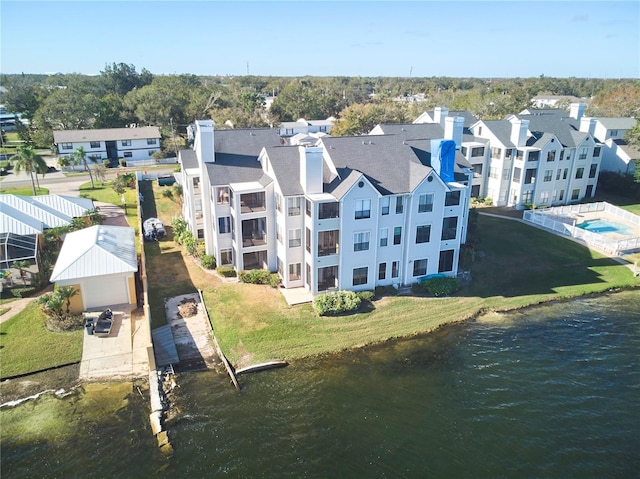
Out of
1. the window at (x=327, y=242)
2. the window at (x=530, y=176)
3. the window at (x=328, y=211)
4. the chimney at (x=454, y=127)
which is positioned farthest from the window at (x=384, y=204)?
the window at (x=530, y=176)

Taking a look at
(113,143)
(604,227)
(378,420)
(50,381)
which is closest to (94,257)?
(50,381)

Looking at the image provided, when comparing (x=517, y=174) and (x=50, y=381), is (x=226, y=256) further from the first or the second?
(x=517, y=174)

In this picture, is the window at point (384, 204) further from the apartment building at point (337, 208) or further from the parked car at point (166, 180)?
the parked car at point (166, 180)

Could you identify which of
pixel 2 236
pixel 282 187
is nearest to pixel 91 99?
pixel 2 236

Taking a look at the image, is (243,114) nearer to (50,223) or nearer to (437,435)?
(50,223)

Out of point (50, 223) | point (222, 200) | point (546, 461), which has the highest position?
point (222, 200)

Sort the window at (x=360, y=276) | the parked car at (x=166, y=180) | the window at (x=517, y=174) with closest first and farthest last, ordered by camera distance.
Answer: the window at (x=360, y=276)
the window at (x=517, y=174)
the parked car at (x=166, y=180)
